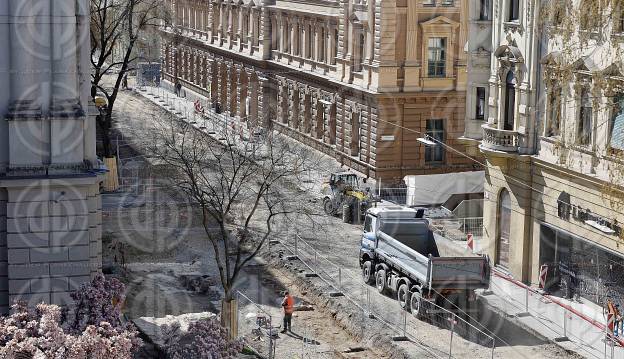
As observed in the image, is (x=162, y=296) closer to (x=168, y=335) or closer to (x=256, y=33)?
(x=168, y=335)

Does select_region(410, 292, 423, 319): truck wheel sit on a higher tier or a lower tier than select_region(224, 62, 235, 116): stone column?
lower

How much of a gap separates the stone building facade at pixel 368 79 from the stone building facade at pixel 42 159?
26.3 meters

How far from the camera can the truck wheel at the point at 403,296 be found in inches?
1203

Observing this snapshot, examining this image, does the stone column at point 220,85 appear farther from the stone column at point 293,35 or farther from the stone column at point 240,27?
the stone column at point 293,35

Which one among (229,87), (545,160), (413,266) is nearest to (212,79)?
(229,87)

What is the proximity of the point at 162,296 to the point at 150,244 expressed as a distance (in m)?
6.93

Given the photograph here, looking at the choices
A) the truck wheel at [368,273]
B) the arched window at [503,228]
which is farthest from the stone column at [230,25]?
the truck wheel at [368,273]

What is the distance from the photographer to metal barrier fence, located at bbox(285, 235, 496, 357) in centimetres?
2752

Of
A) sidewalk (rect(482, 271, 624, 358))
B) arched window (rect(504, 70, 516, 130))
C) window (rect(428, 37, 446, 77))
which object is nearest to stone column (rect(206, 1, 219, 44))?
window (rect(428, 37, 446, 77))

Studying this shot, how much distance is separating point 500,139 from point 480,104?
2889 mm

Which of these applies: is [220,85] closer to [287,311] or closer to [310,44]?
[310,44]

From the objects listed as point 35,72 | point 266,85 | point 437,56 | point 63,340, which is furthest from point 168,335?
point 266,85

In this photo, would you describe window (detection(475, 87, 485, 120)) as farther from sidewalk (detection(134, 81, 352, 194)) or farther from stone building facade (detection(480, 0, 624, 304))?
sidewalk (detection(134, 81, 352, 194))

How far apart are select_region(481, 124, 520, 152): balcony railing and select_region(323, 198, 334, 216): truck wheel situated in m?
10.9
